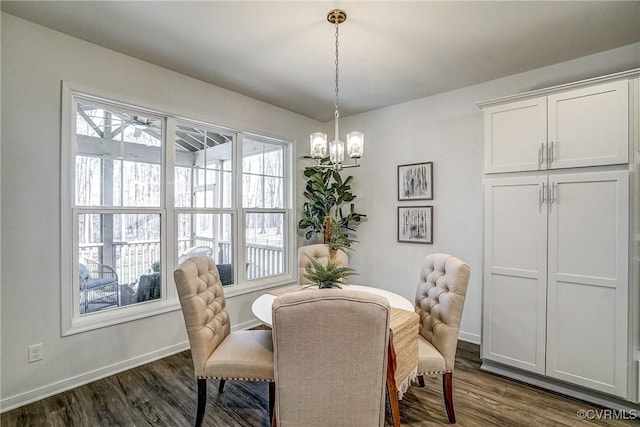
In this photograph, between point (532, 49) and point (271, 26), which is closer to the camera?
point (271, 26)

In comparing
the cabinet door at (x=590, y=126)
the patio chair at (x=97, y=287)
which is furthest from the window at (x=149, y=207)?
the cabinet door at (x=590, y=126)

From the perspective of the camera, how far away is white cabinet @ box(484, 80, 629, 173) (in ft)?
7.29

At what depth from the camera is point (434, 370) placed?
200 centimetres

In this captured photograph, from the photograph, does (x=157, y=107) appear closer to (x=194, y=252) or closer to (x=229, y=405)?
(x=194, y=252)

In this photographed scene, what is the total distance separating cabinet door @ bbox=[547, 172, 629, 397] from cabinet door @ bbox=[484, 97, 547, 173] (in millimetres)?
260

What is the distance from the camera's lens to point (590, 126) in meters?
2.32

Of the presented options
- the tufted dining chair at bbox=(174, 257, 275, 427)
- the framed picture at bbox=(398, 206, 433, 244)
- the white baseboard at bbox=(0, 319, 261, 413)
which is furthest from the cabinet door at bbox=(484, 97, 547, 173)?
the white baseboard at bbox=(0, 319, 261, 413)

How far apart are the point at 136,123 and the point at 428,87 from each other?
9.92 feet

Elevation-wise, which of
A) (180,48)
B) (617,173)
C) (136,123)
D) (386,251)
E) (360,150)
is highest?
(180,48)

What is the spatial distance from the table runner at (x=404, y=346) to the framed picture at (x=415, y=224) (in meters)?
1.87

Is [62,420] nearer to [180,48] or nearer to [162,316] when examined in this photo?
[162,316]

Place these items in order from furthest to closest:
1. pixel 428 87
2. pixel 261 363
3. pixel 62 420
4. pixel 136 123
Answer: pixel 428 87 < pixel 136 123 < pixel 62 420 < pixel 261 363

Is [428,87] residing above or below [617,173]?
A: above

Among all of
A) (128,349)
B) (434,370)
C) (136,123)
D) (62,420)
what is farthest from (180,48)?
(434,370)
